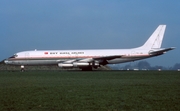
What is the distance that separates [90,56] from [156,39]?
383 inches

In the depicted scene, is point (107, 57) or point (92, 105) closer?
point (92, 105)

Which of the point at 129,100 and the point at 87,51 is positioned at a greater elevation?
the point at 87,51

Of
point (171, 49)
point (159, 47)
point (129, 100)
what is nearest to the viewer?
point (129, 100)

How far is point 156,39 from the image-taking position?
4631cm

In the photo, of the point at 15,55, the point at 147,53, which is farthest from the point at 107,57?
the point at 15,55

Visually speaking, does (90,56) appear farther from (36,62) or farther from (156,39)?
(156,39)

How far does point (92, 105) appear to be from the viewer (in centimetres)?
851

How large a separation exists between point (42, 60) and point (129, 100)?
1497 inches

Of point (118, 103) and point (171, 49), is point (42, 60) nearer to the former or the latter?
point (171, 49)

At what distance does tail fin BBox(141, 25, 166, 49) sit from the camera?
46081mm

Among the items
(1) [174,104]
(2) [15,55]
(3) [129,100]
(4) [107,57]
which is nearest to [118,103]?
(3) [129,100]

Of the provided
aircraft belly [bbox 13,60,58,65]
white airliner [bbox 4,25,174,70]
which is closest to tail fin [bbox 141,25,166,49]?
white airliner [bbox 4,25,174,70]

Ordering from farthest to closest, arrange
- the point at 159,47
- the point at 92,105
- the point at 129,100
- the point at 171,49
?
the point at 159,47 → the point at 171,49 → the point at 129,100 → the point at 92,105

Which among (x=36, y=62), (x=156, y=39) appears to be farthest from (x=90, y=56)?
(x=156, y=39)
